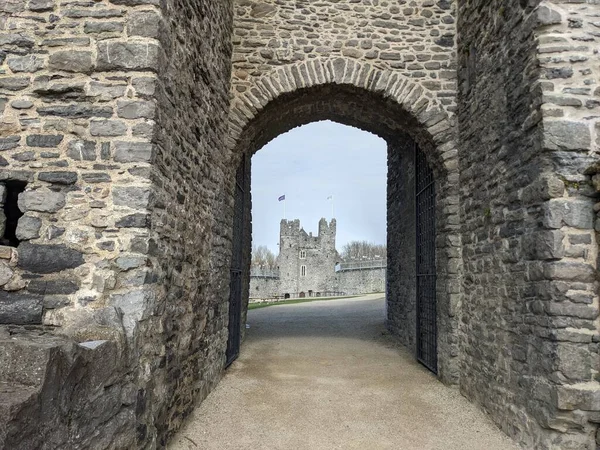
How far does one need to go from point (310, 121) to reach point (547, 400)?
5.32 meters

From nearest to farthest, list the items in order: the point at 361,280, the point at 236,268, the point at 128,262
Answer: the point at 128,262
the point at 236,268
the point at 361,280

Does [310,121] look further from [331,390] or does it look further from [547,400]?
[547,400]

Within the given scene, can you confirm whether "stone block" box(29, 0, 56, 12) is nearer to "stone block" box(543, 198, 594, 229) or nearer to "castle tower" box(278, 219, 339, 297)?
"stone block" box(543, 198, 594, 229)

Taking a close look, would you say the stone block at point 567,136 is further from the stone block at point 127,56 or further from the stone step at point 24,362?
the stone step at point 24,362

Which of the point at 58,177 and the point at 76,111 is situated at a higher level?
the point at 76,111

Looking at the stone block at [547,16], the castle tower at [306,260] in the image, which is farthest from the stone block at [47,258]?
the castle tower at [306,260]

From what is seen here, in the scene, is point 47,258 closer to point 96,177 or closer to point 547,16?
point 96,177

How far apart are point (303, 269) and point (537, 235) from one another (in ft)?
115

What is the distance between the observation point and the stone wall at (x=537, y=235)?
11.3ft

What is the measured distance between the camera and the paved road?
408cm

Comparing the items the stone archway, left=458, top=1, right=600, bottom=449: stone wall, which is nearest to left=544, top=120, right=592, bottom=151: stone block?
left=458, top=1, right=600, bottom=449: stone wall

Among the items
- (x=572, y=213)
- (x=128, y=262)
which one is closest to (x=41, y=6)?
(x=128, y=262)

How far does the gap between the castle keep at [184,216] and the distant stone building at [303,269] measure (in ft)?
103

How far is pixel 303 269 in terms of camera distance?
127 ft
